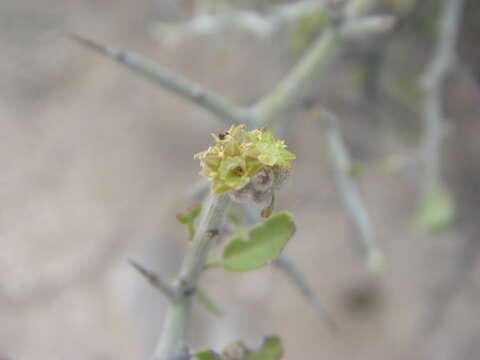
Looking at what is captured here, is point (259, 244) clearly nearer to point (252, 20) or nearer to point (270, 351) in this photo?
point (270, 351)

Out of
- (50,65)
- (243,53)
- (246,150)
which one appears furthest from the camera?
(50,65)

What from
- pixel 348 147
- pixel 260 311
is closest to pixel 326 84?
pixel 348 147

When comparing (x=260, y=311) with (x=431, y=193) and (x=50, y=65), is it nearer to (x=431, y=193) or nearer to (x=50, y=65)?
(x=431, y=193)

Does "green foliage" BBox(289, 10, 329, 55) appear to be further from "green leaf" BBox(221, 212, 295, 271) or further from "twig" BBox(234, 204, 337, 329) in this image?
"green leaf" BBox(221, 212, 295, 271)

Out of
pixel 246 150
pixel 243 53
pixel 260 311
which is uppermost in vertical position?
pixel 243 53

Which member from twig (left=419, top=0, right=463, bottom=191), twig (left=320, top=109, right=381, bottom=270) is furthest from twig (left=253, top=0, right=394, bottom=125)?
twig (left=419, top=0, right=463, bottom=191)

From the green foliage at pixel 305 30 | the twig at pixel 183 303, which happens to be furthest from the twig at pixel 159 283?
the green foliage at pixel 305 30

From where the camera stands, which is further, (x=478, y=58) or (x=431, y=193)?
(x=478, y=58)

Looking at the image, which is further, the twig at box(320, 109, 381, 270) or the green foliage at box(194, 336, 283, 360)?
the twig at box(320, 109, 381, 270)

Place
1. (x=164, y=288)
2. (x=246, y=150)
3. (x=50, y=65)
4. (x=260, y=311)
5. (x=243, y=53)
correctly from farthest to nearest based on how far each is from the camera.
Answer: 1. (x=50, y=65)
2. (x=243, y=53)
3. (x=260, y=311)
4. (x=164, y=288)
5. (x=246, y=150)
